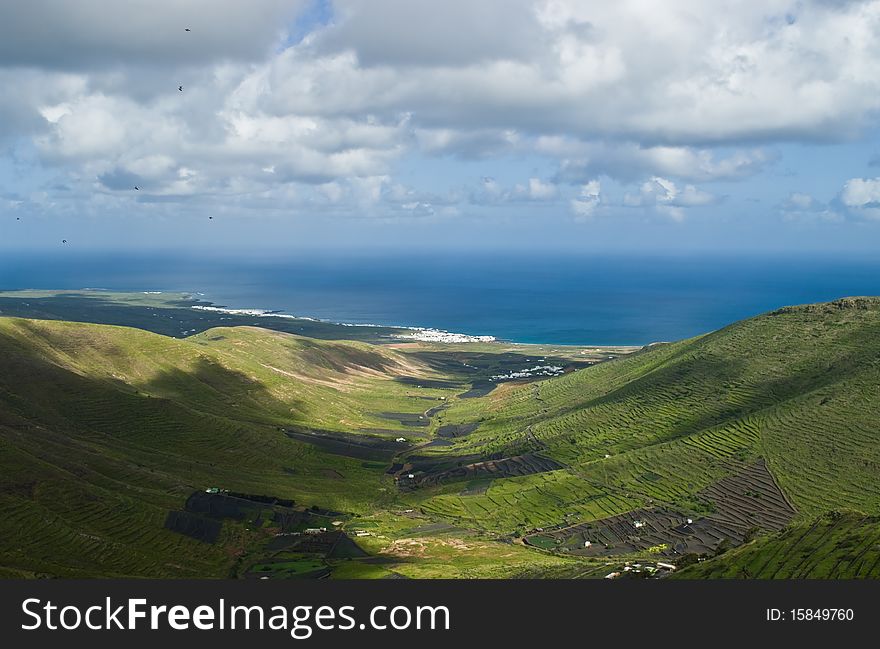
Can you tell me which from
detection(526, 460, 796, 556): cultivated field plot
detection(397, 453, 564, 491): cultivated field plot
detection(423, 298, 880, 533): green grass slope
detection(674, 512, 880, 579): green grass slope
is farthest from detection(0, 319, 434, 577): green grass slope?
detection(674, 512, 880, 579): green grass slope

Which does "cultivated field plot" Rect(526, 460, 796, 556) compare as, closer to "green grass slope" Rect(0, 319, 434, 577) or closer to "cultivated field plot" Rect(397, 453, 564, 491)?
"cultivated field plot" Rect(397, 453, 564, 491)

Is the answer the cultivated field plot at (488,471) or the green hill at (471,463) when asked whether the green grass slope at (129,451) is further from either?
the cultivated field plot at (488,471)

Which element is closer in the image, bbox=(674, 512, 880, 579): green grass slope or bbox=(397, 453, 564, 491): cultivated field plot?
bbox=(674, 512, 880, 579): green grass slope

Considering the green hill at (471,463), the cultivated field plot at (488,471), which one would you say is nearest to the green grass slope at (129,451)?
the green hill at (471,463)

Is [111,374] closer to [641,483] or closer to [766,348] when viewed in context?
[641,483]

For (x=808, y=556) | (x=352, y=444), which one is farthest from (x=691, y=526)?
(x=352, y=444)

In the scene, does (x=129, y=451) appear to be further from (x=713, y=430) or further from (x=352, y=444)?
(x=713, y=430)

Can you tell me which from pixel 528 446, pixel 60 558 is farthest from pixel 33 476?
pixel 528 446
